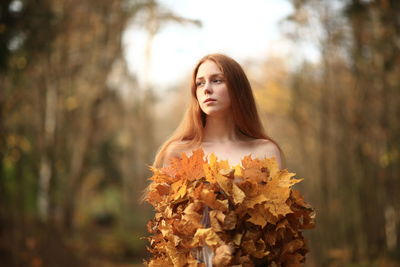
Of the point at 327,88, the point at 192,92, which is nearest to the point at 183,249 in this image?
the point at 192,92

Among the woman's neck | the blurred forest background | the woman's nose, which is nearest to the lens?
the woman's nose

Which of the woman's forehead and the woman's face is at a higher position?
the woman's forehead

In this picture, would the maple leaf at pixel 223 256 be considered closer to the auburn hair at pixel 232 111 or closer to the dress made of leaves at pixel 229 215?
the dress made of leaves at pixel 229 215

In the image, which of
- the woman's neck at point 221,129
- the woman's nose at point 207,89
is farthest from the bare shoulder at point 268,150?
the woman's nose at point 207,89

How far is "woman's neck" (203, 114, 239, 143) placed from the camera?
2436 millimetres

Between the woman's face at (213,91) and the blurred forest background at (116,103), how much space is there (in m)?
2.36

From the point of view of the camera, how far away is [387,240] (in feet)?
22.9

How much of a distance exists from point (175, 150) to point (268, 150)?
50 cm

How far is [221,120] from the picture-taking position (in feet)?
8.00

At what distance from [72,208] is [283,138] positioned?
8793mm

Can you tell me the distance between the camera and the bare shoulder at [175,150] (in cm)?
239

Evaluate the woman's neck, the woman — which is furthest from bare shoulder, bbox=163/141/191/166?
the woman's neck

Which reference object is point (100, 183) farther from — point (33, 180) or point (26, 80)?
point (26, 80)

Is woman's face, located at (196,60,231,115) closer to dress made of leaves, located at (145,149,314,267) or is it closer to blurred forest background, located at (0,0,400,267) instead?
dress made of leaves, located at (145,149,314,267)
